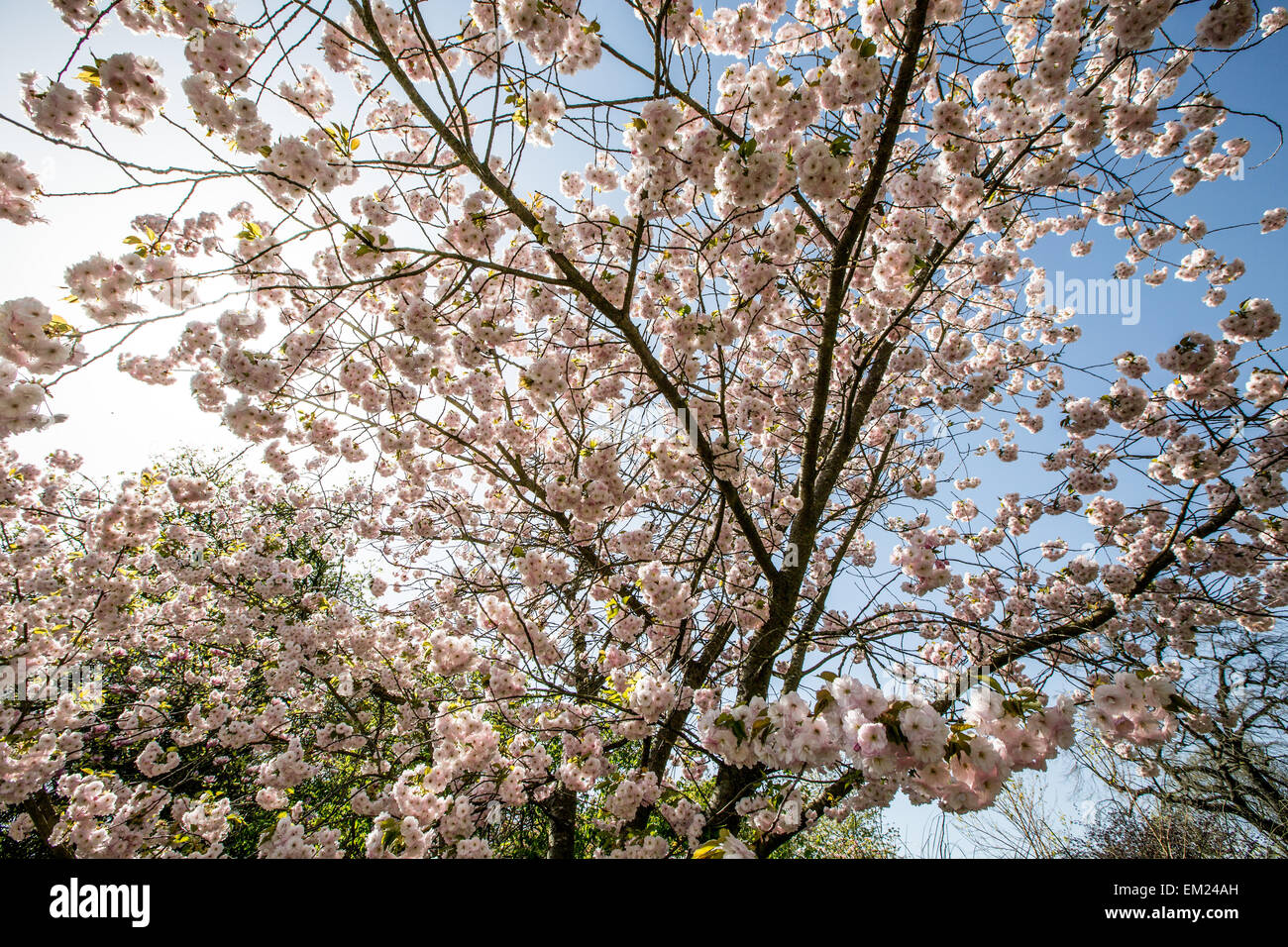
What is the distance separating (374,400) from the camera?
3.57 m

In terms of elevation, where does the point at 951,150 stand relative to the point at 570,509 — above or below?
above

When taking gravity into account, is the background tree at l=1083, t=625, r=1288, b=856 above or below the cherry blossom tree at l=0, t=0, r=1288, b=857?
below

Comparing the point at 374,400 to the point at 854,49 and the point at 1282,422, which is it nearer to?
the point at 854,49

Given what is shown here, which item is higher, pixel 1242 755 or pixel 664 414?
pixel 664 414

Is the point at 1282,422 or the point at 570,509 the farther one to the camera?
the point at 1282,422

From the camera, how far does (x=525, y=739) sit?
3924 millimetres

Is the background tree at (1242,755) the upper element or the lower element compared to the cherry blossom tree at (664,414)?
lower

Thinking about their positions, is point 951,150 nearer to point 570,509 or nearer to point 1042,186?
point 1042,186

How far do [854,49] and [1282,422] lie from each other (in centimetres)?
470
